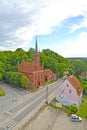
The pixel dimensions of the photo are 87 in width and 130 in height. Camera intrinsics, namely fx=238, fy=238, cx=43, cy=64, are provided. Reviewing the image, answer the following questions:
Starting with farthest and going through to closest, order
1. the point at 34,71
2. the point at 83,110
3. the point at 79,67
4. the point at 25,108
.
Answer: the point at 79,67, the point at 34,71, the point at 25,108, the point at 83,110

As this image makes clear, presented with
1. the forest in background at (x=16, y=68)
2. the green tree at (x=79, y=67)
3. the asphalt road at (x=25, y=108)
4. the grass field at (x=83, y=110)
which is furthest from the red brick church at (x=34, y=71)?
the grass field at (x=83, y=110)

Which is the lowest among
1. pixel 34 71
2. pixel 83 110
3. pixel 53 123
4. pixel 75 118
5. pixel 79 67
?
pixel 53 123

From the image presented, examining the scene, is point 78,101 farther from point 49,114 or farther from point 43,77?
point 43,77

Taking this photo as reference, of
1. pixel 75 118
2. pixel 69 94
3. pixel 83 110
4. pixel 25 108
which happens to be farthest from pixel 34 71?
pixel 75 118

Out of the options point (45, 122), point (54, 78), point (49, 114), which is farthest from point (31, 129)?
point (54, 78)

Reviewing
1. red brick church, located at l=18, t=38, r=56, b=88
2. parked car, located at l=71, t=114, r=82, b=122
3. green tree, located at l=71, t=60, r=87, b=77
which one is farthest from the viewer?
green tree, located at l=71, t=60, r=87, b=77

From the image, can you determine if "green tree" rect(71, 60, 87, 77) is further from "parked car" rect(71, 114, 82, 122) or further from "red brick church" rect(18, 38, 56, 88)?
"parked car" rect(71, 114, 82, 122)

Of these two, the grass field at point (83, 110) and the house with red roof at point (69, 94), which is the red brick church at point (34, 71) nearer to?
the house with red roof at point (69, 94)

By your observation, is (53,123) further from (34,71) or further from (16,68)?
(16,68)

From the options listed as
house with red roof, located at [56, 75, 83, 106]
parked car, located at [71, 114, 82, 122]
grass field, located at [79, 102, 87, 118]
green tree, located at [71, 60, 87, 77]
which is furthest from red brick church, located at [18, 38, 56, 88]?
parked car, located at [71, 114, 82, 122]
